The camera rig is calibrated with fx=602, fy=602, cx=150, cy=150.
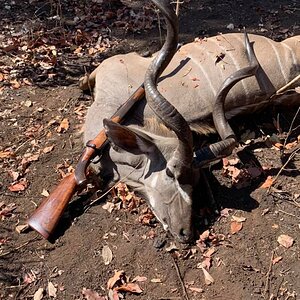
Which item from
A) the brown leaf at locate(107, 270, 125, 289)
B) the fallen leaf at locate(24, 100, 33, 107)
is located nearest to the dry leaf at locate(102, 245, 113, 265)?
the brown leaf at locate(107, 270, 125, 289)

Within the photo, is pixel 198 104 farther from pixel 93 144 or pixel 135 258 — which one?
pixel 135 258

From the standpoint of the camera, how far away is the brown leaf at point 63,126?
615 centimetres

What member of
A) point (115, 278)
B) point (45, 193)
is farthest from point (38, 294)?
point (45, 193)

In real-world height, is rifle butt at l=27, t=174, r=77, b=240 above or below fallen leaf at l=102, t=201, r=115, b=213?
above

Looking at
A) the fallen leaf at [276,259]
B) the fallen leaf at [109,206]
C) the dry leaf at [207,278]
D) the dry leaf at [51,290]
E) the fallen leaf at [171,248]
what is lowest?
the fallen leaf at [276,259]

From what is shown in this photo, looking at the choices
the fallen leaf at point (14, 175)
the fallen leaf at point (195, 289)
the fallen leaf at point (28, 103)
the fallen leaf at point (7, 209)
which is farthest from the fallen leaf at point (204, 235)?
the fallen leaf at point (28, 103)

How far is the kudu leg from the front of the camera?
503cm

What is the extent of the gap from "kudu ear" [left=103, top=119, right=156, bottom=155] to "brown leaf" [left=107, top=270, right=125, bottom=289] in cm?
103

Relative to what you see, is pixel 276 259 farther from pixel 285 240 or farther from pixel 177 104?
pixel 177 104

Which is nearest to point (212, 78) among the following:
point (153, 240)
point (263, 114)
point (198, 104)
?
point (198, 104)

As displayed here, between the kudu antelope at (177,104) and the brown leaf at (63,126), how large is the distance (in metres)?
0.46

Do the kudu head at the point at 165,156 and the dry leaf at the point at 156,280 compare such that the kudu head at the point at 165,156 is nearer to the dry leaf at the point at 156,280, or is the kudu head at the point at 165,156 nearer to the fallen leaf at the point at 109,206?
the fallen leaf at the point at 109,206

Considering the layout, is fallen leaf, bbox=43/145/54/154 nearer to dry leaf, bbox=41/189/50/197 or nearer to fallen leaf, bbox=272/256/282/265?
dry leaf, bbox=41/189/50/197

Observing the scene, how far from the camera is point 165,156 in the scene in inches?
202
